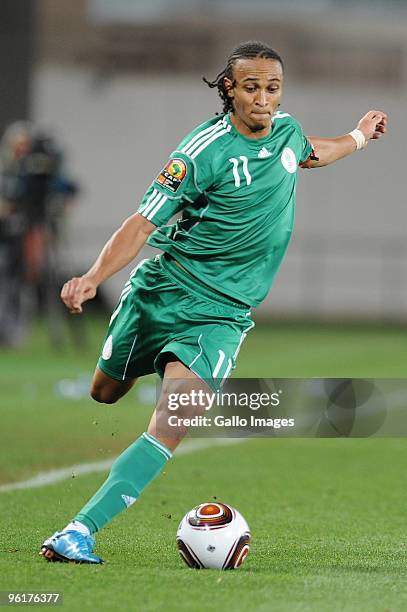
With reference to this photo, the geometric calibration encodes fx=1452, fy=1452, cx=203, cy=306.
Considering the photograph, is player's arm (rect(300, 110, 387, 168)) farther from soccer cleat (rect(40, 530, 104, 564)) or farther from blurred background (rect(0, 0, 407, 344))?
blurred background (rect(0, 0, 407, 344))

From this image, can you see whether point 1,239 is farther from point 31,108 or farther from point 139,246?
point 139,246

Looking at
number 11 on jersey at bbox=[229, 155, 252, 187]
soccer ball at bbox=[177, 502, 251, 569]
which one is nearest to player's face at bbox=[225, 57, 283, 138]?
number 11 on jersey at bbox=[229, 155, 252, 187]

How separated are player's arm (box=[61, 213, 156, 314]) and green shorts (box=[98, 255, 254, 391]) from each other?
1.30 ft

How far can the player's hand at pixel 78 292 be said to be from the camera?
20.8 ft

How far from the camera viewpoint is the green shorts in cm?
668

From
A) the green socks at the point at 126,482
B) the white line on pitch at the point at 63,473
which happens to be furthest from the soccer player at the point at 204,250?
the white line on pitch at the point at 63,473

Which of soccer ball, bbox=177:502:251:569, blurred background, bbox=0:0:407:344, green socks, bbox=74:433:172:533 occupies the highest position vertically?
green socks, bbox=74:433:172:533

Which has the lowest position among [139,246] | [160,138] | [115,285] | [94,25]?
[115,285]

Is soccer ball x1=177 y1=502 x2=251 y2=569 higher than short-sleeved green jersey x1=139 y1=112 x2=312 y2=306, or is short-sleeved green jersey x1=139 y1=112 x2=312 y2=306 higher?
short-sleeved green jersey x1=139 y1=112 x2=312 y2=306

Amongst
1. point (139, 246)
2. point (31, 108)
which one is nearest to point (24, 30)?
point (31, 108)

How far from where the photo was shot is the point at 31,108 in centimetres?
3341

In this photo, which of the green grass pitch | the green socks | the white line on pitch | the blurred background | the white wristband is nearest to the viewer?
the green grass pitch

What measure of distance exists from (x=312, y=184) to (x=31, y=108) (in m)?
7.33

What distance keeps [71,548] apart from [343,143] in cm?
266
